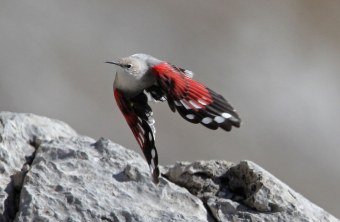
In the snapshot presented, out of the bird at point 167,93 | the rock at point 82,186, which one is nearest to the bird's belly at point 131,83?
the bird at point 167,93

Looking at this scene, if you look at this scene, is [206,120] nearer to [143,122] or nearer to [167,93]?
[167,93]

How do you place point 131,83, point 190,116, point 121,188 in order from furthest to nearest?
point 121,188
point 131,83
point 190,116

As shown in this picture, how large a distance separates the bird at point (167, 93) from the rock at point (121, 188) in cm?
24

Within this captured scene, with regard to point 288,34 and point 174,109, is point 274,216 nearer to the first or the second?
point 174,109

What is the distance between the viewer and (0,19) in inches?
232

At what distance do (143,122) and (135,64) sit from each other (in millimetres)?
251

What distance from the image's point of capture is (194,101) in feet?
6.63

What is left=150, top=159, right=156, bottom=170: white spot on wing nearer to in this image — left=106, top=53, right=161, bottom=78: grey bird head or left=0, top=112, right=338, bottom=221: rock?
left=0, top=112, right=338, bottom=221: rock

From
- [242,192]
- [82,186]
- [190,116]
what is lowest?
[82,186]

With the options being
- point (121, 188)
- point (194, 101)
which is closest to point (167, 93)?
point (194, 101)

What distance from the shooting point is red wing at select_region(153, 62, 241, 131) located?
201 centimetres

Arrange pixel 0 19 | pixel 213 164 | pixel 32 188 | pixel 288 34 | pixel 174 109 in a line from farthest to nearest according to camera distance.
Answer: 1. pixel 288 34
2. pixel 0 19
3. pixel 213 164
4. pixel 32 188
5. pixel 174 109

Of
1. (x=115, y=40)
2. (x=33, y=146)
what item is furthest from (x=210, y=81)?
(x=33, y=146)

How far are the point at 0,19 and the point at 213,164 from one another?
380 cm
